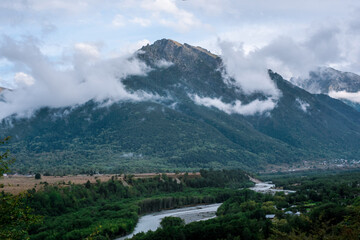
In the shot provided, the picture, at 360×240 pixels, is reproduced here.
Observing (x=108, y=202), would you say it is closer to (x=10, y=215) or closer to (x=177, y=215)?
(x=177, y=215)

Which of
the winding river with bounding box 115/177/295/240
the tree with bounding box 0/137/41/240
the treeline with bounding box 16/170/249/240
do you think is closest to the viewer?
the tree with bounding box 0/137/41/240

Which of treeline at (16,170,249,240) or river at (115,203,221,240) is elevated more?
treeline at (16,170,249,240)

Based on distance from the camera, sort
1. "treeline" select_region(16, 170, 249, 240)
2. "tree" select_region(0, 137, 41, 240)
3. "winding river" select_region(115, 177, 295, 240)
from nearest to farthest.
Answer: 1. "tree" select_region(0, 137, 41, 240)
2. "treeline" select_region(16, 170, 249, 240)
3. "winding river" select_region(115, 177, 295, 240)

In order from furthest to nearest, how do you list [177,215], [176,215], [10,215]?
[176,215], [177,215], [10,215]

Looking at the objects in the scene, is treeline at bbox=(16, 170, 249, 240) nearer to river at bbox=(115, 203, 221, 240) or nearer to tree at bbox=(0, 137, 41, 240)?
river at bbox=(115, 203, 221, 240)

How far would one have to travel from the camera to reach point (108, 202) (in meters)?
145

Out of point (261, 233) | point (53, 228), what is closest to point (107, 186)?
point (53, 228)

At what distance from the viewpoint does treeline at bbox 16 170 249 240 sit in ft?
321

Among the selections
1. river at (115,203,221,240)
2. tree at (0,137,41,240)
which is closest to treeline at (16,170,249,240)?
river at (115,203,221,240)

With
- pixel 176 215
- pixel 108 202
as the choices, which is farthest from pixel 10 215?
pixel 108 202

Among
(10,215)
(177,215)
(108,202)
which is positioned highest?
(10,215)

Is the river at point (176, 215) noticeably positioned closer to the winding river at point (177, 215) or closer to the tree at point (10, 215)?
the winding river at point (177, 215)

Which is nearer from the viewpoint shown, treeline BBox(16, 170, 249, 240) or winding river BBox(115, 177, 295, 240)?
treeline BBox(16, 170, 249, 240)

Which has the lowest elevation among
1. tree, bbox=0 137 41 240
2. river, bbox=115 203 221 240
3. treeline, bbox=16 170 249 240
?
river, bbox=115 203 221 240
